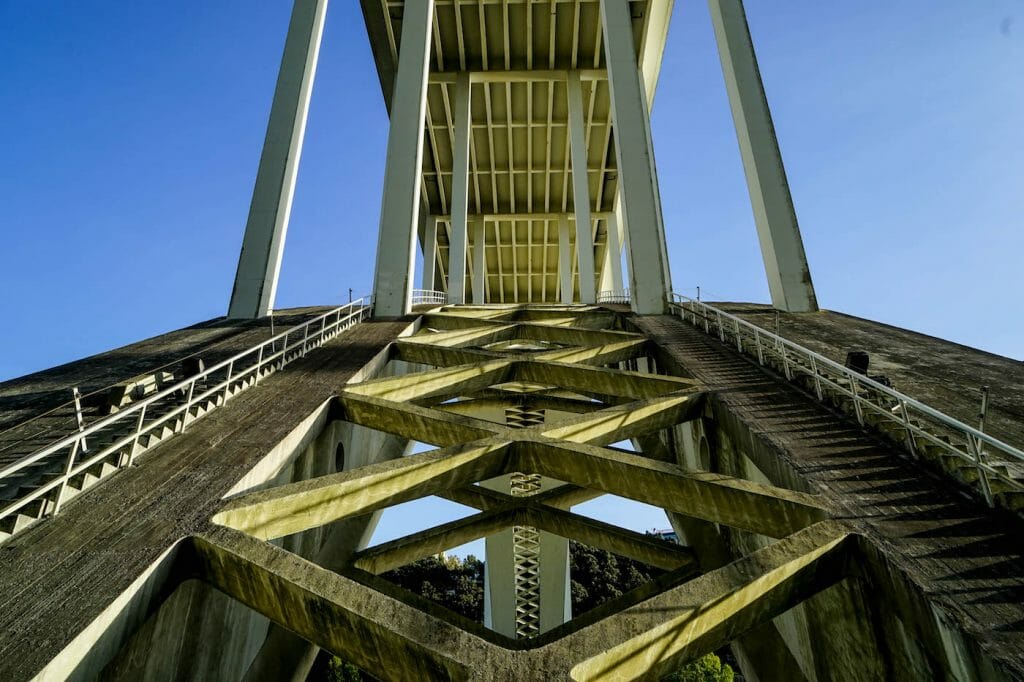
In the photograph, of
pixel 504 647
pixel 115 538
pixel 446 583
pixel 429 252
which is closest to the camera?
pixel 504 647

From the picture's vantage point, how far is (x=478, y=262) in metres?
31.8

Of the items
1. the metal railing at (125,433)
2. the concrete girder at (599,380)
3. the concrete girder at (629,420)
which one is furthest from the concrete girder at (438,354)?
the concrete girder at (629,420)

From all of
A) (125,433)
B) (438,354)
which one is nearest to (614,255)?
(438,354)

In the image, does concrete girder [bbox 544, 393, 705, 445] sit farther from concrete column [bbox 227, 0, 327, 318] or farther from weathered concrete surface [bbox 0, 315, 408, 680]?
concrete column [bbox 227, 0, 327, 318]

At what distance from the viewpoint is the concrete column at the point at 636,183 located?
12930mm

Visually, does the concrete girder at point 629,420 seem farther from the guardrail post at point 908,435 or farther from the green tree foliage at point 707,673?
the green tree foliage at point 707,673

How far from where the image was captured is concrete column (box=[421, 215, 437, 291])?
1235 inches

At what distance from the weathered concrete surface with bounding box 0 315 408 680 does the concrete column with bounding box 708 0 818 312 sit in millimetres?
10248

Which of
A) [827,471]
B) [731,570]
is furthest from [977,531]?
[731,570]

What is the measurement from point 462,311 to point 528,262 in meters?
28.4

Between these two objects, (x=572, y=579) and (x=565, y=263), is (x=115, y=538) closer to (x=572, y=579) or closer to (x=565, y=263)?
(x=565, y=263)

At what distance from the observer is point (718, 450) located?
7270mm

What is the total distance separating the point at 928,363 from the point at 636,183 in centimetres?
738

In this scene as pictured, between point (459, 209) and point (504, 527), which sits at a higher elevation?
point (459, 209)
